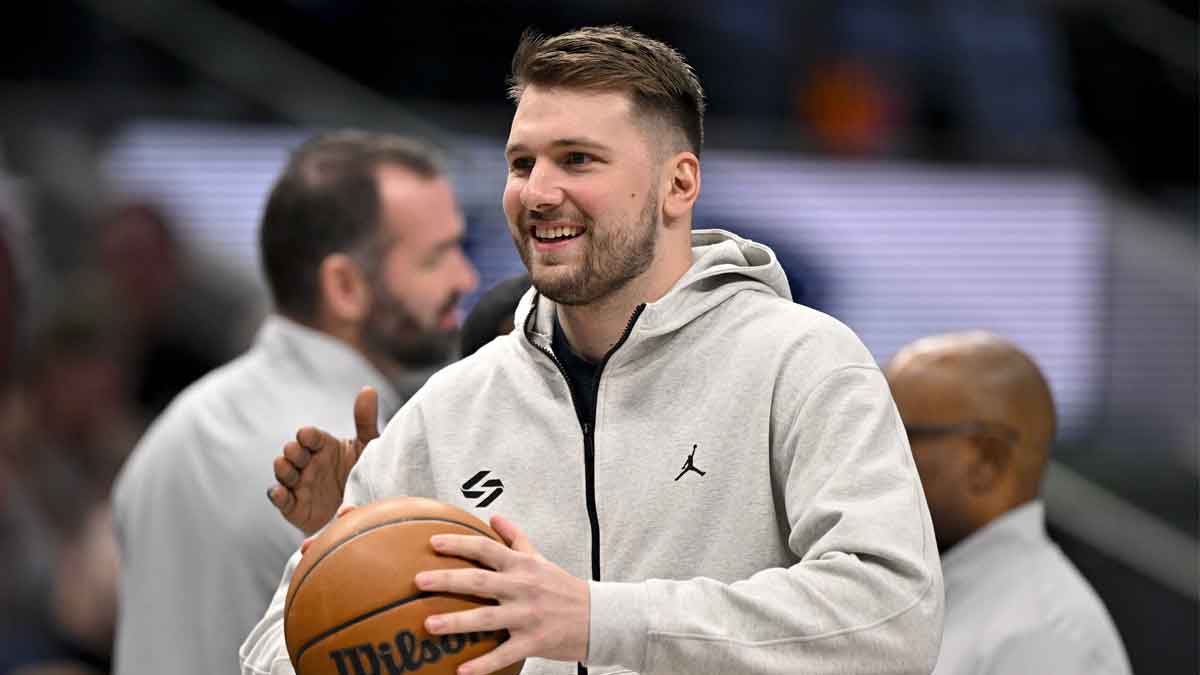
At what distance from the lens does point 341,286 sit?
423 cm

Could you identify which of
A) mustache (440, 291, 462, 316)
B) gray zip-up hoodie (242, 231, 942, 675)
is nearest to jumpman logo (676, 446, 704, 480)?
gray zip-up hoodie (242, 231, 942, 675)

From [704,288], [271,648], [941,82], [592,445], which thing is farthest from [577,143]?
[941,82]

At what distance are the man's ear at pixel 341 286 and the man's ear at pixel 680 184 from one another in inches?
68.8

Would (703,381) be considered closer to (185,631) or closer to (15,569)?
(185,631)

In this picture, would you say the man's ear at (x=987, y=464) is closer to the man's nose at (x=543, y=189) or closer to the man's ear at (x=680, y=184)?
the man's ear at (x=680, y=184)

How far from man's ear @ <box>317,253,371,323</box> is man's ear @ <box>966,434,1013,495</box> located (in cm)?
150

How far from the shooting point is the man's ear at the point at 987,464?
3.85 metres

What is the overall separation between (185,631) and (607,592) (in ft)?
6.61

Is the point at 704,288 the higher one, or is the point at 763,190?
the point at 704,288

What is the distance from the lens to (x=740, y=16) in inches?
417

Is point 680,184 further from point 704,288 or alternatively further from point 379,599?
point 379,599

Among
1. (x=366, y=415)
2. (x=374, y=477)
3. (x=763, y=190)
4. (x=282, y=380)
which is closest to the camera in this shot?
(x=374, y=477)

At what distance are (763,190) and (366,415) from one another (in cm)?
643

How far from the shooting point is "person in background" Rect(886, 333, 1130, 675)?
11.8 ft
